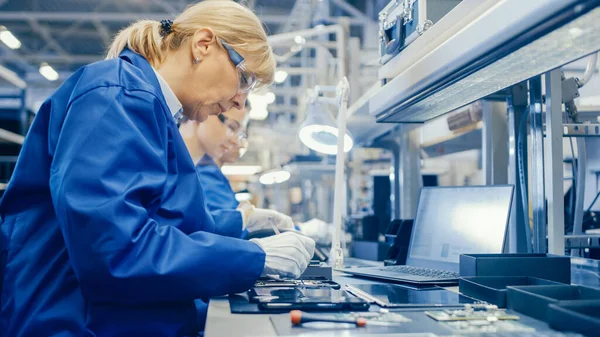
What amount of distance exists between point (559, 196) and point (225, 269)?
102 centimetres

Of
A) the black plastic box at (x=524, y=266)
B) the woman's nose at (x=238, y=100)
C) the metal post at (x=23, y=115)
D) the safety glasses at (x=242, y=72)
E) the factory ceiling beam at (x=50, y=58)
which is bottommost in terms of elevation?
the black plastic box at (x=524, y=266)

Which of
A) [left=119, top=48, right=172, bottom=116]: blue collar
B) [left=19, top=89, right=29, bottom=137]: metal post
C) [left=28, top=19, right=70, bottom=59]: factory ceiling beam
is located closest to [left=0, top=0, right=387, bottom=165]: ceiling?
[left=28, top=19, right=70, bottom=59]: factory ceiling beam

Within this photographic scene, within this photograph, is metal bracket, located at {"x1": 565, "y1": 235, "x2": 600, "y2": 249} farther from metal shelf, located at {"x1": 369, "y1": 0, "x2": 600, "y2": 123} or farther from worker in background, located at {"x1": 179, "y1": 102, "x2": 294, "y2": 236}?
worker in background, located at {"x1": 179, "y1": 102, "x2": 294, "y2": 236}

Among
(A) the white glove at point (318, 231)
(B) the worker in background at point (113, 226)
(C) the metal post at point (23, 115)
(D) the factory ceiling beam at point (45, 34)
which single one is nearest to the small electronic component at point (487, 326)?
(B) the worker in background at point (113, 226)

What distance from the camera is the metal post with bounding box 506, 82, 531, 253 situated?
1745 millimetres

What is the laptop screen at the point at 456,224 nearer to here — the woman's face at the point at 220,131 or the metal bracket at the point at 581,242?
the metal bracket at the point at 581,242

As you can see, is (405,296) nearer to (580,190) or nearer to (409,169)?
(580,190)

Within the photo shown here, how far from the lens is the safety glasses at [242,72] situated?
4.48ft

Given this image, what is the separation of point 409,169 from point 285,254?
1.60m

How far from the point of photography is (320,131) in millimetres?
2129

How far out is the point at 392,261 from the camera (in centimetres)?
194

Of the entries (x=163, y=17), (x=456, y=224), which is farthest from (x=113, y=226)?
(x=163, y=17)

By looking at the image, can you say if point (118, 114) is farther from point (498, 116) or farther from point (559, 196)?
point (498, 116)

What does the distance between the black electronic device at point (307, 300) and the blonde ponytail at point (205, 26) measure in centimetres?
61
